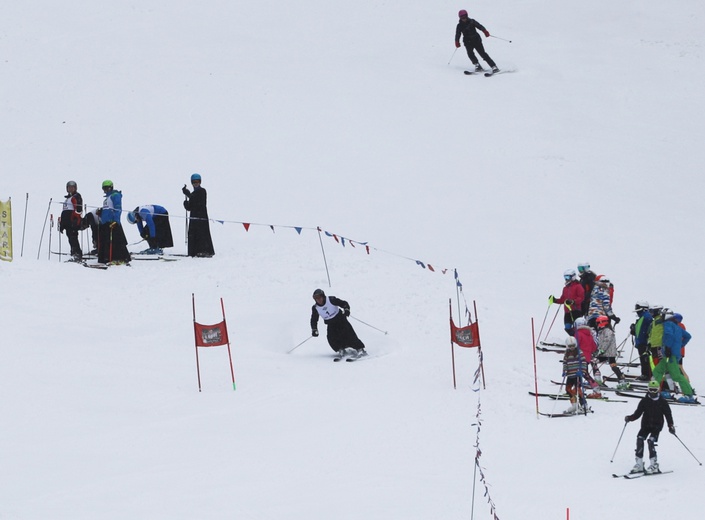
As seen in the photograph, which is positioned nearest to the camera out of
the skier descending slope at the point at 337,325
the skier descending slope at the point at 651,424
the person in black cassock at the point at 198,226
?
the skier descending slope at the point at 651,424

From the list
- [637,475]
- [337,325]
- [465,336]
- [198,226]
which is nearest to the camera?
[637,475]

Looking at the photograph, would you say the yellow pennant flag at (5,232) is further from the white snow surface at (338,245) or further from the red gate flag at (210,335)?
the red gate flag at (210,335)

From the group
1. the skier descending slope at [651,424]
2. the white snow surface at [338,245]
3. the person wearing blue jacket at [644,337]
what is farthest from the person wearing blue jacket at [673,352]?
the skier descending slope at [651,424]

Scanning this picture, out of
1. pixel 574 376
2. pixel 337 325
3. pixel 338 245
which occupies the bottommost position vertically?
pixel 574 376

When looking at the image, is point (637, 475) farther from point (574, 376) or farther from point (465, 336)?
point (465, 336)

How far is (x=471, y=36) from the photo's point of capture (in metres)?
31.3

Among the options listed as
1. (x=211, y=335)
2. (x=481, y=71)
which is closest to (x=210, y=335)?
(x=211, y=335)

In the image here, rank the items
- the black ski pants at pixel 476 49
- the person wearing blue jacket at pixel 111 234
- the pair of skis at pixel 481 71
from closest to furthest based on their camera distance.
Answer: the person wearing blue jacket at pixel 111 234
the black ski pants at pixel 476 49
the pair of skis at pixel 481 71

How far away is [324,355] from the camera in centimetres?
1784

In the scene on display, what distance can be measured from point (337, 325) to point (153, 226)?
5.67 metres

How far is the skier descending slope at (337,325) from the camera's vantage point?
17.4m

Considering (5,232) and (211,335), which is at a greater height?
(5,232)

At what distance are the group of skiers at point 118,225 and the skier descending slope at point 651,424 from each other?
10206mm

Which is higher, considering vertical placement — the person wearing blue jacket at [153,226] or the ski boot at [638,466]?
the person wearing blue jacket at [153,226]
